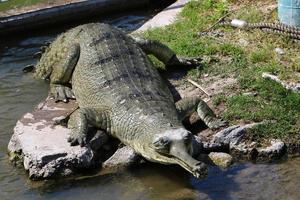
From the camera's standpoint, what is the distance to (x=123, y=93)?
6.77 meters

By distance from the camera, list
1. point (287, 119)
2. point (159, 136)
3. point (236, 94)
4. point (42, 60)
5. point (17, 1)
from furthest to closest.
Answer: point (17, 1) → point (42, 60) → point (236, 94) → point (287, 119) → point (159, 136)

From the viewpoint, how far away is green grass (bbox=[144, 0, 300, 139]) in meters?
6.68

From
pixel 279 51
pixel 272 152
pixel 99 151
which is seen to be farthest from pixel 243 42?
pixel 99 151

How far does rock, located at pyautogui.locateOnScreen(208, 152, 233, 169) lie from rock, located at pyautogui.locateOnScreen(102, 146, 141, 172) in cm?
73

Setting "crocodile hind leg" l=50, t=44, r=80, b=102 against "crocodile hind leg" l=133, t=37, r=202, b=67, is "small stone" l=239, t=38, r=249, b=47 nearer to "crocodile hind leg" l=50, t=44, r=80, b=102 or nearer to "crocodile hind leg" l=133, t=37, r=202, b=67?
"crocodile hind leg" l=133, t=37, r=202, b=67

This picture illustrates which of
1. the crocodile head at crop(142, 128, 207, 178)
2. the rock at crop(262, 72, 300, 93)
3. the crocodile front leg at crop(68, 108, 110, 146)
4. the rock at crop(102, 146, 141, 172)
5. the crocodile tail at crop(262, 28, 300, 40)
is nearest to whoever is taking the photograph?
the crocodile head at crop(142, 128, 207, 178)

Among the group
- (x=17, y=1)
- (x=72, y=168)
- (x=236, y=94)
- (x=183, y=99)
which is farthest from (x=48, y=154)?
(x=17, y=1)

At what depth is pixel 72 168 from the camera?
6.16 m

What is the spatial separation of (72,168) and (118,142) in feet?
2.32

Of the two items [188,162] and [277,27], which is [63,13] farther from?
[188,162]

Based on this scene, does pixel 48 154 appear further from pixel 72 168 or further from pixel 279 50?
pixel 279 50

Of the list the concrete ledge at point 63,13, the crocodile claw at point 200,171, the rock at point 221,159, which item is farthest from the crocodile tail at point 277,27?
the concrete ledge at point 63,13

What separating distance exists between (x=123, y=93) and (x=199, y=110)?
0.84 metres

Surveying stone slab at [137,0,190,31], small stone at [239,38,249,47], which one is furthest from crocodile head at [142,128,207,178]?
stone slab at [137,0,190,31]
